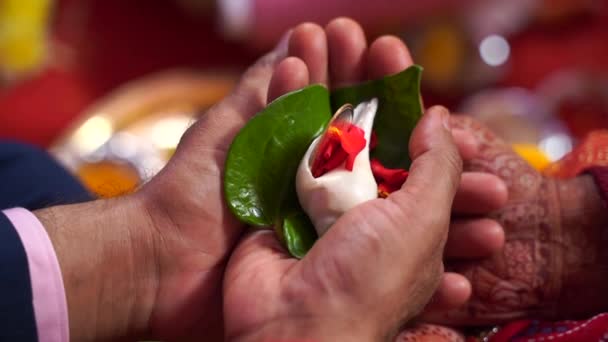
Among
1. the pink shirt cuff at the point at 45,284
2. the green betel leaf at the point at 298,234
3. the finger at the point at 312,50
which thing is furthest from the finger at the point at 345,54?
the pink shirt cuff at the point at 45,284

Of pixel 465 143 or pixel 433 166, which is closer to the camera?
pixel 433 166

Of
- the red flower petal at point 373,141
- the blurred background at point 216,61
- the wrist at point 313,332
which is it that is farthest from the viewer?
the blurred background at point 216,61

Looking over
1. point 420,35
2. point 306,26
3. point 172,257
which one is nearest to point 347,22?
point 306,26

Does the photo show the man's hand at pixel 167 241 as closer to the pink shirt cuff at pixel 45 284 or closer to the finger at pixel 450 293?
the pink shirt cuff at pixel 45 284

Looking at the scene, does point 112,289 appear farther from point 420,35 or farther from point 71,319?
point 420,35

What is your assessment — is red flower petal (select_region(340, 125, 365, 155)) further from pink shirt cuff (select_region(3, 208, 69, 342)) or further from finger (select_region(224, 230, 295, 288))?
pink shirt cuff (select_region(3, 208, 69, 342))

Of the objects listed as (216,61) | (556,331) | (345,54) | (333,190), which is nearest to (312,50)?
(345,54)

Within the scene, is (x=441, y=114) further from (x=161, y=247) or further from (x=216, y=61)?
(x=216, y=61)
